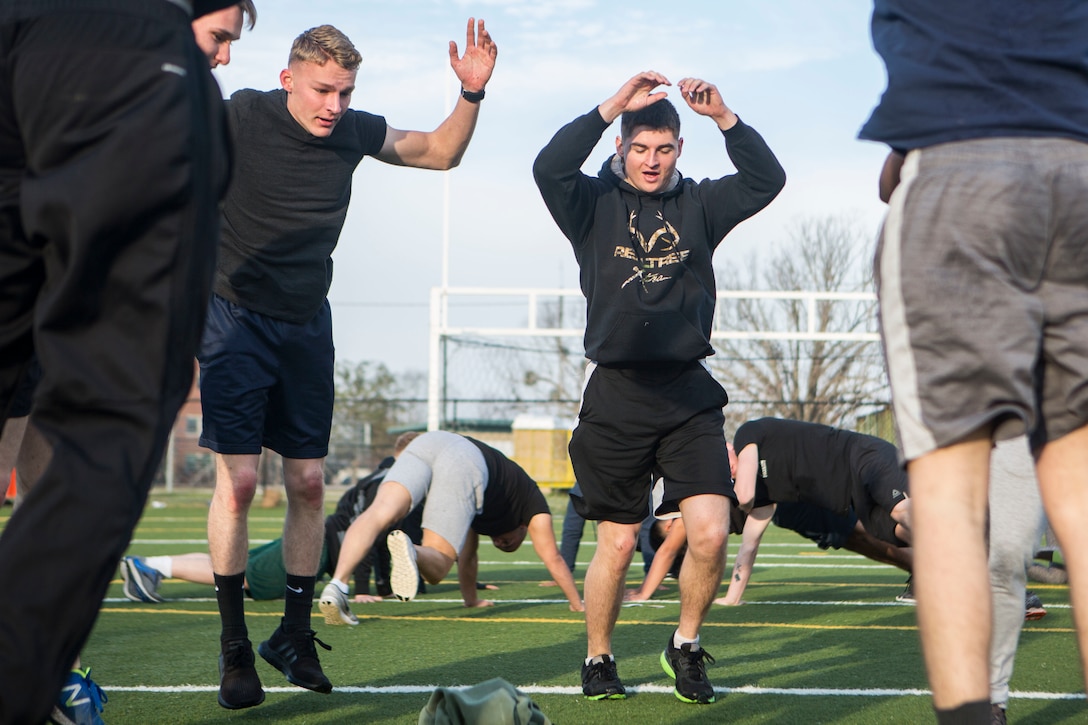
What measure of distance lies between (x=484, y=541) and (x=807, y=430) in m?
7.98

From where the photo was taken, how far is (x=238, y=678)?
3.89 metres

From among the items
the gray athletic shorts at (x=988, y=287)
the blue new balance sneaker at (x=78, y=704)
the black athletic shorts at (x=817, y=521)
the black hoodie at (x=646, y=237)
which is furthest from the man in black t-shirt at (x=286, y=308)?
the black athletic shorts at (x=817, y=521)

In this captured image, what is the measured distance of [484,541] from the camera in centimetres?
1502

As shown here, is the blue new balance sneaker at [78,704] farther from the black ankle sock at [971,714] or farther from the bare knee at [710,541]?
the black ankle sock at [971,714]

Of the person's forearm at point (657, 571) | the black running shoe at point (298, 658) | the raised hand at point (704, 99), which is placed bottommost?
the person's forearm at point (657, 571)

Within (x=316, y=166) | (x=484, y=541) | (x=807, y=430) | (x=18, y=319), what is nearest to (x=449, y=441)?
(x=807, y=430)

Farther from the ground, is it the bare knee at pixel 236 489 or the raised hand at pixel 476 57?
the raised hand at pixel 476 57

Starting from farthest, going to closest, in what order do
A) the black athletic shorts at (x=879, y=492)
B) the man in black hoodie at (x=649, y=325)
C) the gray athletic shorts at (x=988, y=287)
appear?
the black athletic shorts at (x=879, y=492)
the man in black hoodie at (x=649, y=325)
the gray athletic shorts at (x=988, y=287)

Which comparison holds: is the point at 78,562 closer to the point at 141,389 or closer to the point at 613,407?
the point at 141,389

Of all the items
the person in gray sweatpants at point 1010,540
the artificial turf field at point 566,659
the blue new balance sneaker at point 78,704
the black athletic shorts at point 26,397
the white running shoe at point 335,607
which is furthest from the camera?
the white running shoe at point 335,607

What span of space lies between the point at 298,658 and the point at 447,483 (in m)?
3.54

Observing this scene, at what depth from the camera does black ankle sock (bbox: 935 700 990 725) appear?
195cm

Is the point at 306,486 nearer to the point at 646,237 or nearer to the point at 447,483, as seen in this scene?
the point at 646,237

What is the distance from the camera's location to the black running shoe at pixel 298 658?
13.4 ft
